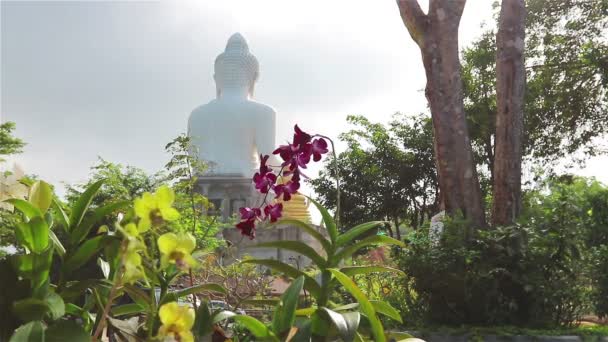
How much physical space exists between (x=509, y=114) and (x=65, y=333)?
542cm

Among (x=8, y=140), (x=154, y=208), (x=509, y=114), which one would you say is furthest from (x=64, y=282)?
(x=8, y=140)

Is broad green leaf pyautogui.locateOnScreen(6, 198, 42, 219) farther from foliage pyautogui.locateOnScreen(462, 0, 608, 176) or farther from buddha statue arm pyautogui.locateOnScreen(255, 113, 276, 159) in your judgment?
buddha statue arm pyautogui.locateOnScreen(255, 113, 276, 159)

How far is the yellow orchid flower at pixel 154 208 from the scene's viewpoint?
64cm

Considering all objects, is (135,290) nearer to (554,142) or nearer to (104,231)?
(104,231)

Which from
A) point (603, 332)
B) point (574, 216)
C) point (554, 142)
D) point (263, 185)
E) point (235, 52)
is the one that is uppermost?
point (235, 52)

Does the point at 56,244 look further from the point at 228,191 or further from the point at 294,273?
the point at 228,191

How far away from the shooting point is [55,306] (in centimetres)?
98

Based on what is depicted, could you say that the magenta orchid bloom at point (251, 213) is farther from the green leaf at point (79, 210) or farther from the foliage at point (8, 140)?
the foliage at point (8, 140)

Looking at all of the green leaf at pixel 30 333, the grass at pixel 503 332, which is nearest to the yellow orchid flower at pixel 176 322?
the green leaf at pixel 30 333

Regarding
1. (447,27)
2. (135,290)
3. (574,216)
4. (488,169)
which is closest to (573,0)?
(488,169)

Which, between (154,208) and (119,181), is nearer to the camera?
(154,208)

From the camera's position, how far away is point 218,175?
865 inches

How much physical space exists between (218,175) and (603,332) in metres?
18.3

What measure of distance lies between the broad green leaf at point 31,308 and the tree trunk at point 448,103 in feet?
15.6
